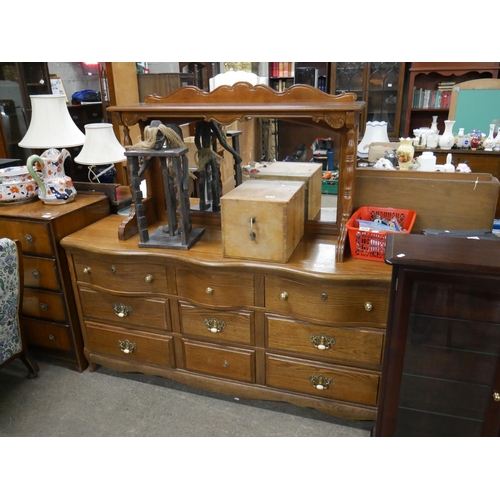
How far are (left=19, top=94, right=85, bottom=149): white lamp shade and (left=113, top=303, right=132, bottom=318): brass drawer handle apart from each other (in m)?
0.90

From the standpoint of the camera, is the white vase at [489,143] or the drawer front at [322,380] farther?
the white vase at [489,143]

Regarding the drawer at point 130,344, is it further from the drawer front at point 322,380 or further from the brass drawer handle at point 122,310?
the drawer front at point 322,380

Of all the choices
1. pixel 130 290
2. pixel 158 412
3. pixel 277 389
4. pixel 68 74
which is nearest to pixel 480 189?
pixel 277 389

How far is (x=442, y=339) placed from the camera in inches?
56.9

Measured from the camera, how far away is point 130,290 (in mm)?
2090

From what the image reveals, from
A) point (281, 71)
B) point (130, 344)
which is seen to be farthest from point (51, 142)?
point (281, 71)

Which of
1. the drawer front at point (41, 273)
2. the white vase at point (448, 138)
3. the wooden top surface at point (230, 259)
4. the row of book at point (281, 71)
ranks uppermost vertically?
the row of book at point (281, 71)

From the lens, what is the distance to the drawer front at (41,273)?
2174 mm

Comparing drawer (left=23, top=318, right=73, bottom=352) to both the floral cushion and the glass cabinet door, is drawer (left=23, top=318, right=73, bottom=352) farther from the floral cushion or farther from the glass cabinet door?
the glass cabinet door

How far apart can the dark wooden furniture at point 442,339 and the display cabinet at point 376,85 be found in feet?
15.6

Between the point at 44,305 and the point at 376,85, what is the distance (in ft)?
16.8

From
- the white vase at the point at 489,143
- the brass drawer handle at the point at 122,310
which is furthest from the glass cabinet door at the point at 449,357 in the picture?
the white vase at the point at 489,143

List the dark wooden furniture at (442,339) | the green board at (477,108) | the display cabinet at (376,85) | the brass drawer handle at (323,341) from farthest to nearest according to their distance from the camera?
the display cabinet at (376,85) → the green board at (477,108) → the brass drawer handle at (323,341) → the dark wooden furniture at (442,339)

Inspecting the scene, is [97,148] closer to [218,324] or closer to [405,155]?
[218,324]
